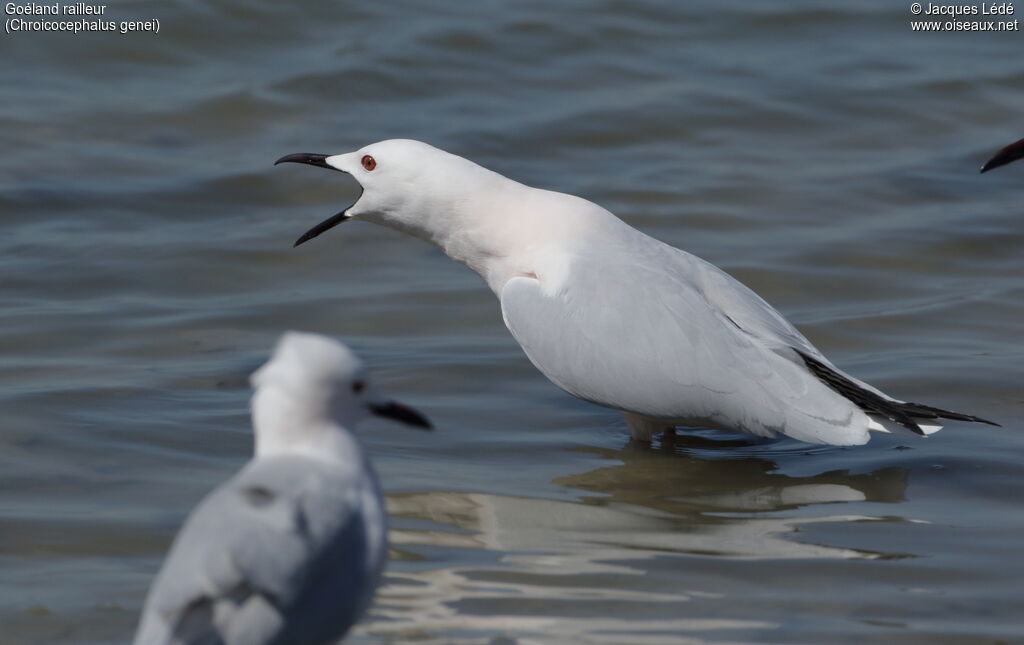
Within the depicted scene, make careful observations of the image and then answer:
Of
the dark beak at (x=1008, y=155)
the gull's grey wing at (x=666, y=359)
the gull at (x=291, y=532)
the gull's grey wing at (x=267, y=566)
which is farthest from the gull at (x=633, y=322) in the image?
the gull's grey wing at (x=267, y=566)

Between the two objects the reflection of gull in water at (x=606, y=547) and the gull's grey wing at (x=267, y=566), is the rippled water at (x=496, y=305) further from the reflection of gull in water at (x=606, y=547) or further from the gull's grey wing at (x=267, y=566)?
the gull's grey wing at (x=267, y=566)

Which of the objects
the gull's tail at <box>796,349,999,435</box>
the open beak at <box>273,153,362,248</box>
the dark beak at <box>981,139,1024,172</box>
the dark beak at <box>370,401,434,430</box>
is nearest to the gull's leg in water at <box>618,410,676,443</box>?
the gull's tail at <box>796,349,999,435</box>

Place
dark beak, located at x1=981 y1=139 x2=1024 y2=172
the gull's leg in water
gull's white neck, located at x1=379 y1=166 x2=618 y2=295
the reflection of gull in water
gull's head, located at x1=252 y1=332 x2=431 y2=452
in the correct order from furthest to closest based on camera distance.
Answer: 1. dark beak, located at x1=981 y1=139 x2=1024 y2=172
2. gull's white neck, located at x1=379 y1=166 x2=618 y2=295
3. the gull's leg in water
4. the reflection of gull in water
5. gull's head, located at x1=252 y1=332 x2=431 y2=452

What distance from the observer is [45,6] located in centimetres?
1146

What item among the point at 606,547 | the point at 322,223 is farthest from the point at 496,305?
the point at 606,547

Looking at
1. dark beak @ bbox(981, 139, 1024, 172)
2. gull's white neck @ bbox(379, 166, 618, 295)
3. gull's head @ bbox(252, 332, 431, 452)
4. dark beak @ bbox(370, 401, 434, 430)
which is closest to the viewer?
gull's head @ bbox(252, 332, 431, 452)

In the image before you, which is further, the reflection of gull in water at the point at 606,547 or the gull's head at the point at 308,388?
the reflection of gull in water at the point at 606,547

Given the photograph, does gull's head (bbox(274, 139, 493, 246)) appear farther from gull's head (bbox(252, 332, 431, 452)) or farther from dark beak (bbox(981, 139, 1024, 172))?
gull's head (bbox(252, 332, 431, 452))

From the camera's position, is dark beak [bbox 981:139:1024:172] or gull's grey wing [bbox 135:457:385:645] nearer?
gull's grey wing [bbox 135:457:385:645]

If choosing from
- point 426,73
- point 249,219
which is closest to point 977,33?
point 426,73

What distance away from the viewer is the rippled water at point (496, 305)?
13.7 ft

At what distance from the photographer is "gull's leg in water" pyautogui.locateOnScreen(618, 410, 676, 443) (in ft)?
18.0

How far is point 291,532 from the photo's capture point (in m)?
2.91

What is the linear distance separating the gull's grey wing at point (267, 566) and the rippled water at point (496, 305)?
31.5 inches
